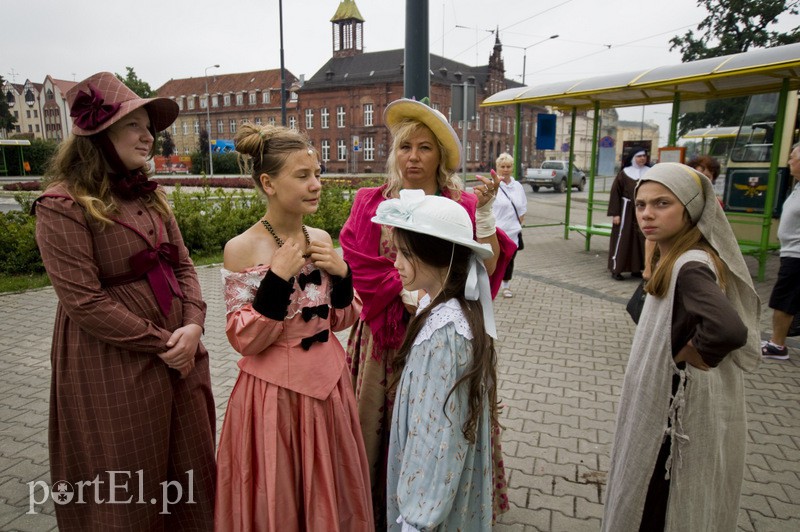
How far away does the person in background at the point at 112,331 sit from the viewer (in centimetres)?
199

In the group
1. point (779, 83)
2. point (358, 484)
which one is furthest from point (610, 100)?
point (358, 484)

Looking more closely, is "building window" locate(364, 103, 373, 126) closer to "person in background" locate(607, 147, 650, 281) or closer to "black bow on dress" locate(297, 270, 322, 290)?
"person in background" locate(607, 147, 650, 281)

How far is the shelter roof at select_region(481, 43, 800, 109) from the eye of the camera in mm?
6848

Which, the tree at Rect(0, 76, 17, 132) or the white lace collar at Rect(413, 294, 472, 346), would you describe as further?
the tree at Rect(0, 76, 17, 132)

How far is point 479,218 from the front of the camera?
2.37m

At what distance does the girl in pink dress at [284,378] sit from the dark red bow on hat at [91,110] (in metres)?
0.54

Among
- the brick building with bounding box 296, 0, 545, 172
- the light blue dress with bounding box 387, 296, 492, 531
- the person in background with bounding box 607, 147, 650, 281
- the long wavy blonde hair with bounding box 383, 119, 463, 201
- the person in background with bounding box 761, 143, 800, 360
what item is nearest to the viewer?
the light blue dress with bounding box 387, 296, 492, 531

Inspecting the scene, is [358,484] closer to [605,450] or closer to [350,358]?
[350,358]

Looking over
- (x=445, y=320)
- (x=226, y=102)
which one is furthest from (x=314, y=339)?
(x=226, y=102)

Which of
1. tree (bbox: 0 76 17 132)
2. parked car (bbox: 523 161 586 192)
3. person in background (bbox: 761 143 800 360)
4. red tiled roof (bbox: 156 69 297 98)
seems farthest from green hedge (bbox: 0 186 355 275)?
red tiled roof (bbox: 156 69 297 98)

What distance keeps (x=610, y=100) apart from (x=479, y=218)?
9578mm

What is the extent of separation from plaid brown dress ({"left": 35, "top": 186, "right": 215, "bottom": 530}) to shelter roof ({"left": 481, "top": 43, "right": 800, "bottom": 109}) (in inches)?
308

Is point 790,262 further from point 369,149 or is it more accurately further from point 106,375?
point 369,149

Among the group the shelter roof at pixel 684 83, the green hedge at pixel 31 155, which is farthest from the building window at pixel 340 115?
the shelter roof at pixel 684 83
